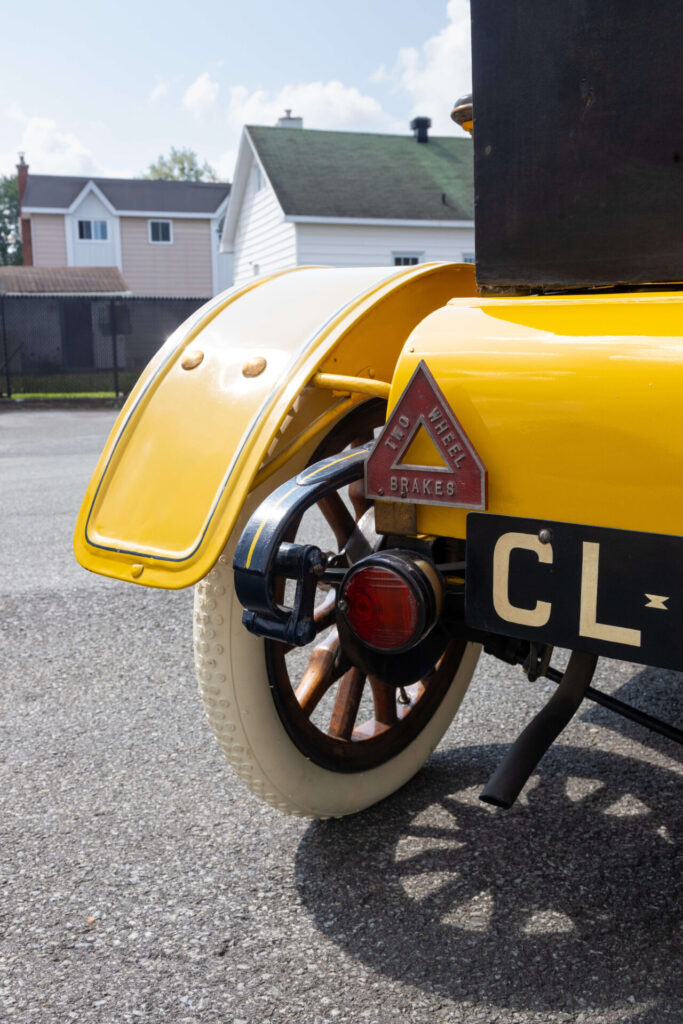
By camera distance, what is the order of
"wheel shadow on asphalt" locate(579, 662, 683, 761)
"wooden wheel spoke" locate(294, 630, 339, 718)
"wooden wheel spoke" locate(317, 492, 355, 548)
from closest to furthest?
"wooden wheel spoke" locate(294, 630, 339, 718), "wooden wheel spoke" locate(317, 492, 355, 548), "wheel shadow on asphalt" locate(579, 662, 683, 761)

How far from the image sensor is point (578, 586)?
1.57 meters

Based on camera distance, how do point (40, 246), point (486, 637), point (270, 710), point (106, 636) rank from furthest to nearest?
point (40, 246)
point (106, 636)
point (270, 710)
point (486, 637)

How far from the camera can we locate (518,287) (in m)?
1.92

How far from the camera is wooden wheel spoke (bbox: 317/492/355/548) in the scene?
2.53 metres

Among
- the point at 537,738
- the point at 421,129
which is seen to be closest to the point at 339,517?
the point at 537,738

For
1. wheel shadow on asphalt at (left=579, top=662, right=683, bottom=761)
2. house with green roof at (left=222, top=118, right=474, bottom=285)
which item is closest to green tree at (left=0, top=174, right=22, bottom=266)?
house with green roof at (left=222, top=118, right=474, bottom=285)

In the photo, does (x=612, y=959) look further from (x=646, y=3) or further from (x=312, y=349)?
(x=646, y=3)

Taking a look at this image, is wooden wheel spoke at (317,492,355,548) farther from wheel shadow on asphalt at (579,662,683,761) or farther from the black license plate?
wheel shadow on asphalt at (579,662,683,761)

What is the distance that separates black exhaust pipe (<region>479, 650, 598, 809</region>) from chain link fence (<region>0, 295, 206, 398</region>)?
16.0 metres

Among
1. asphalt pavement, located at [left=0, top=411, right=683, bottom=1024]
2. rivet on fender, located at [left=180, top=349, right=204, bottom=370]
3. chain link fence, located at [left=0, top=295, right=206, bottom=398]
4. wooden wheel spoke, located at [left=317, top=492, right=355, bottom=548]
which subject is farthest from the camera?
chain link fence, located at [left=0, top=295, right=206, bottom=398]

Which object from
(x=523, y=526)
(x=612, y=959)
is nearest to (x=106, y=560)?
(x=523, y=526)

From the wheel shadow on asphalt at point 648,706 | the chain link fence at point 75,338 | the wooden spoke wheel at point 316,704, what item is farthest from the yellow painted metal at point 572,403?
the chain link fence at point 75,338

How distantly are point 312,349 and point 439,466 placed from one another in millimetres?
456

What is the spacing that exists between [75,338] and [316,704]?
58.8ft
